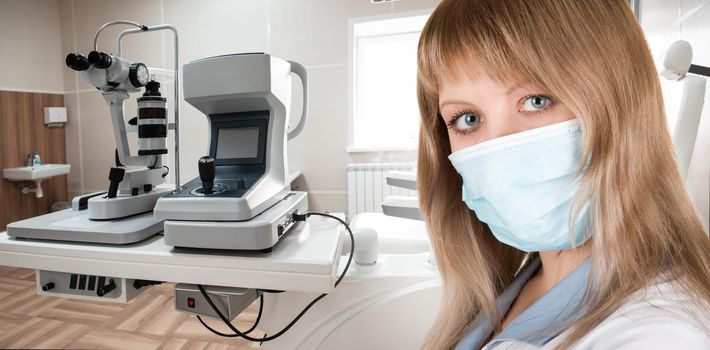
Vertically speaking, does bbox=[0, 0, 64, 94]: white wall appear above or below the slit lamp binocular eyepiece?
above

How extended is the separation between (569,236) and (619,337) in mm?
122

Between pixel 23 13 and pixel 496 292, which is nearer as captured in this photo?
pixel 496 292

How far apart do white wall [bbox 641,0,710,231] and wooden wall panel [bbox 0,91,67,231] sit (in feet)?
7.66

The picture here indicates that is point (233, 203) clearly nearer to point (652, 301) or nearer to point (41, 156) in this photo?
point (652, 301)

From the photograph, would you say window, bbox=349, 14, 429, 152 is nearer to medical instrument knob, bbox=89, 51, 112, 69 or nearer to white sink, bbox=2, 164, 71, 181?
white sink, bbox=2, 164, 71, 181

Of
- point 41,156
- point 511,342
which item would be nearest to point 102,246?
point 511,342

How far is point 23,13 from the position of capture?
1521 millimetres

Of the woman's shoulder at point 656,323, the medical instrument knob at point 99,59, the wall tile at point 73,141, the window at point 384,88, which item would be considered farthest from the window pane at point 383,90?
the woman's shoulder at point 656,323

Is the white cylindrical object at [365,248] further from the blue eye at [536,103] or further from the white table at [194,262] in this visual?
the blue eye at [536,103]

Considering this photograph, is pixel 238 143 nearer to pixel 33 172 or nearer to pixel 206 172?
pixel 206 172

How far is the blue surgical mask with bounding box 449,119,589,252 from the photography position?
0.38m

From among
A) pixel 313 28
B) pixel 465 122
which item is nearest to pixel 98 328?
pixel 465 122

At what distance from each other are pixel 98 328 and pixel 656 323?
2.28m

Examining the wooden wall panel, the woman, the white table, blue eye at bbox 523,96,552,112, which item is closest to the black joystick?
the white table
